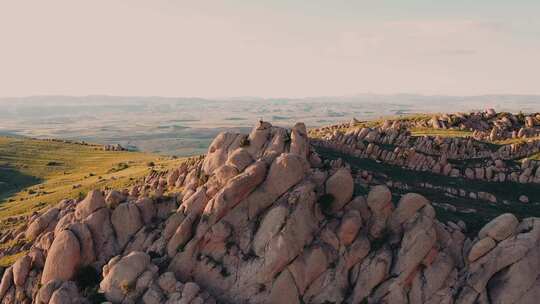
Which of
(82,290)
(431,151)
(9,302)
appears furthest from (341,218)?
(431,151)

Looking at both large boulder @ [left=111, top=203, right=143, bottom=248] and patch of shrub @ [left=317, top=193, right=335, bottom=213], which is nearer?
patch of shrub @ [left=317, top=193, right=335, bottom=213]

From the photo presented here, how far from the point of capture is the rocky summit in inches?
1988

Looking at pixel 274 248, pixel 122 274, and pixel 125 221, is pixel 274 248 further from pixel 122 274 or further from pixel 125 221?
pixel 125 221

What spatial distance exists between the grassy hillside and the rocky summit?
42074mm

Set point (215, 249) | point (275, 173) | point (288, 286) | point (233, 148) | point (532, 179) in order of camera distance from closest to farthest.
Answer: point (288, 286) → point (215, 249) → point (275, 173) → point (233, 148) → point (532, 179)

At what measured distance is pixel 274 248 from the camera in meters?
52.1

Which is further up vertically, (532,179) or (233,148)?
(233,148)

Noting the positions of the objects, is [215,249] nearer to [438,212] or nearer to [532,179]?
[438,212]

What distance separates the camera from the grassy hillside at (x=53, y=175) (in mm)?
111562

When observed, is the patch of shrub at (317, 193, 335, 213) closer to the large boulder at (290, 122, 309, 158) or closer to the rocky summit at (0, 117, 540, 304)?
the rocky summit at (0, 117, 540, 304)

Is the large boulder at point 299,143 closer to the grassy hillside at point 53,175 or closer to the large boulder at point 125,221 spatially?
the large boulder at point 125,221

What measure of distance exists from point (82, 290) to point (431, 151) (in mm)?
81360

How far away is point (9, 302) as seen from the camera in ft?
176

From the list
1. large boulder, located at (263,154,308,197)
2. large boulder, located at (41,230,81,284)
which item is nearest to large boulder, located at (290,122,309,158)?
Result: large boulder, located at (263,154,308,197)
